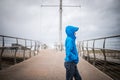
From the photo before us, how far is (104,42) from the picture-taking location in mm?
4578

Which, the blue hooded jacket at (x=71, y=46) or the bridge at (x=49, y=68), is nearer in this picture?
the blue hooded jacket at (x=71, y=46)

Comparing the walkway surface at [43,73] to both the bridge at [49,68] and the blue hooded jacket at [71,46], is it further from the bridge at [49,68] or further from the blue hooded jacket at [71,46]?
the blue hooded jacket at [71,46]

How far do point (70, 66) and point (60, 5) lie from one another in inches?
567

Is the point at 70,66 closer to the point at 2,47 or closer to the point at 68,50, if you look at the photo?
the point at 68,50

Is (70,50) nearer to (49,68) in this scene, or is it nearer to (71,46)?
(71,46)

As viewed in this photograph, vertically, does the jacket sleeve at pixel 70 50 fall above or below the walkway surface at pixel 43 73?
above

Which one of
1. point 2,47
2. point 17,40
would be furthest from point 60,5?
point 2,47

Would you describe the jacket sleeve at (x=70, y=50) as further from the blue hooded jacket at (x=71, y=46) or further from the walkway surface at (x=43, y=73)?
the walkway surface at (x=43, y=73)

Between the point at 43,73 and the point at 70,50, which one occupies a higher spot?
the point at 70,50

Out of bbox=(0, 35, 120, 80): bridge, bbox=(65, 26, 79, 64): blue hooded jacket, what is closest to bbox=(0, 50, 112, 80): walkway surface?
bbox=(0, 35, 120, 80): bridge

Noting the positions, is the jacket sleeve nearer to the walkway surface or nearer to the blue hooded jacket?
the blue hooded jacket

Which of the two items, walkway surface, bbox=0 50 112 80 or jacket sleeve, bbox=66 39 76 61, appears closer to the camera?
jacket sleeve, bbox=66 39 76 61

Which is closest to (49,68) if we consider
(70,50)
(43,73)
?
(43,73)

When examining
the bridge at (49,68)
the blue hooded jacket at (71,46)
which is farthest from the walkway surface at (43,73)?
the blue hooded jacket at (71,46)
